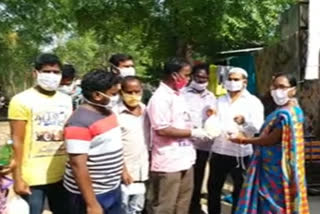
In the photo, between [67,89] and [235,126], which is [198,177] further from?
[67,89]

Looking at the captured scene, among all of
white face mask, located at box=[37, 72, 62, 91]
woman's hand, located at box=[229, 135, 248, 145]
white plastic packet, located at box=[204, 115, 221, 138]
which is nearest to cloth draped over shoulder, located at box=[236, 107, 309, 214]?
woman's hand, located at box=[229, 135, 248, 145]

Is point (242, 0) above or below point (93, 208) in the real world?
above

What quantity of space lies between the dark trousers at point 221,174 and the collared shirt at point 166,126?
477mm

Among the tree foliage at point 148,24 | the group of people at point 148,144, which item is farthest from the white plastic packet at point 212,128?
the tree foliage at point 148,24

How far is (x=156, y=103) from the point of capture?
4258 millimetres

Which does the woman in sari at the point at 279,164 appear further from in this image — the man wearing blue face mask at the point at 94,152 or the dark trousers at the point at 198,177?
the man wearing blue face mask at the point at 94,152

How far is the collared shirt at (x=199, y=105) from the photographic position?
5.01 m

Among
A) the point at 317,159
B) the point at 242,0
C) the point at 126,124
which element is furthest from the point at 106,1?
the point at 126,124

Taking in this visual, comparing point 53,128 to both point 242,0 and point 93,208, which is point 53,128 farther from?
point 242,0

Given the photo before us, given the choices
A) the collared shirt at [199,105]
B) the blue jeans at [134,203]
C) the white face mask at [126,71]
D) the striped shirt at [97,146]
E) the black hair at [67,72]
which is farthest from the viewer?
the black hair at [67,72]

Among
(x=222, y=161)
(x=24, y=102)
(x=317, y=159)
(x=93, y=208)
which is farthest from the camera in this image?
(x=317, y=159)

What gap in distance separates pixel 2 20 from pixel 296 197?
8947mm

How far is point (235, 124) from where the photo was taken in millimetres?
4711

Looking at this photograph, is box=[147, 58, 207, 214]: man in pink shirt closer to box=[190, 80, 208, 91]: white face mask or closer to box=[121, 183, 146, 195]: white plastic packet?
box=[121, 183, 146, 195]: white plastic packet
